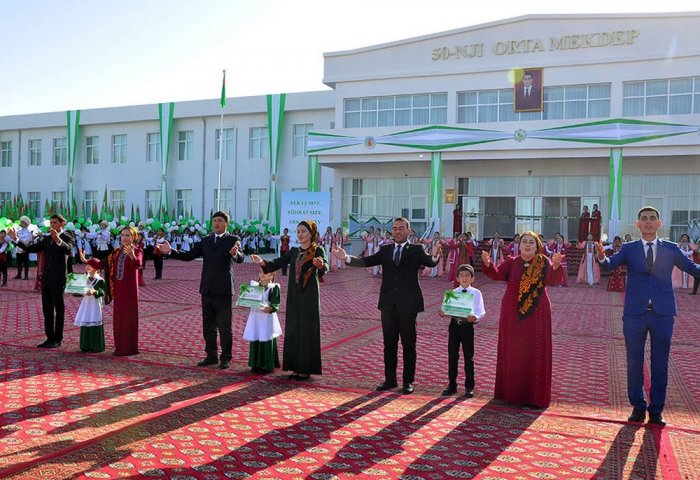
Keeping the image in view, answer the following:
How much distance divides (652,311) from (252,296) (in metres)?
3.60

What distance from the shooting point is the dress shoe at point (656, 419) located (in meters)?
5.14

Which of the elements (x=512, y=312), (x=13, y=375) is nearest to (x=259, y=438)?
(x=512, y=312)

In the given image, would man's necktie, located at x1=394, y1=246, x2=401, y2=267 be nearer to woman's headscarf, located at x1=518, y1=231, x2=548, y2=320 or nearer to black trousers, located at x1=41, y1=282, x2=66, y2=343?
woman's headscarf, located at x1=518, y1=231, x2=548, y2=320

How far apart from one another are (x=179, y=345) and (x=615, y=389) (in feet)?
16.1

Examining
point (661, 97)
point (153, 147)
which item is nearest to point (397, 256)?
point (661, 97)

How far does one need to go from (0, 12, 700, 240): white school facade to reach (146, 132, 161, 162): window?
6.89 ft

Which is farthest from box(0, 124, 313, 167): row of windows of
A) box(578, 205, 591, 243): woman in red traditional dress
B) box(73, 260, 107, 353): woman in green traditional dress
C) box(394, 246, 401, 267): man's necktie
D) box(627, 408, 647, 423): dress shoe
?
box(627, 408, 647, 423): dress shoe

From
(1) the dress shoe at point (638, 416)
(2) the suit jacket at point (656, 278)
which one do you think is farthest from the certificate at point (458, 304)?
(1) the dress shoe at point (638, 416)

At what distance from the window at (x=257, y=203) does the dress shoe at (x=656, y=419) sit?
89.7ft

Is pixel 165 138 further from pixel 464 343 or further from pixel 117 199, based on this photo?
pixel 464 343

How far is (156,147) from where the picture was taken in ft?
113

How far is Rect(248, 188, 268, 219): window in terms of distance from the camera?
32.0m

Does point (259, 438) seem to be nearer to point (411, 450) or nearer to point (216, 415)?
point (216, 415)

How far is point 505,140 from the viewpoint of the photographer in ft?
80.3
